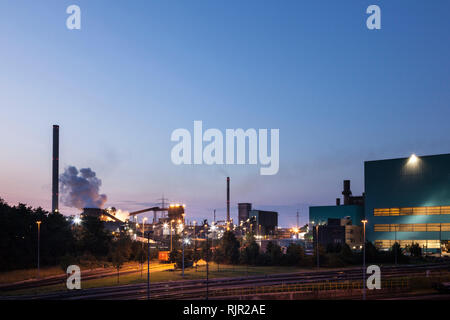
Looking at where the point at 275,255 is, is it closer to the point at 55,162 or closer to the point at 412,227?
the point at 412,227

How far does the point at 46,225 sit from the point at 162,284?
3730 centimetres

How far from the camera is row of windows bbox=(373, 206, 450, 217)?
104 metres

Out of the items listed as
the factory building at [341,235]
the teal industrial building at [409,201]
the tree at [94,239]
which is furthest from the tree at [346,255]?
the tree at [94,239]

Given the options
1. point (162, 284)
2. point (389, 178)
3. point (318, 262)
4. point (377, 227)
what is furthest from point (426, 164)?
point (162, 284)

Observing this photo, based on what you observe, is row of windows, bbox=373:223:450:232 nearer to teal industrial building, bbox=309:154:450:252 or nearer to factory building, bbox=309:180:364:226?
teal industrial building, bbox=309:154:450:252

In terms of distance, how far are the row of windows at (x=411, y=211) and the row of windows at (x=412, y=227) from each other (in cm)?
280

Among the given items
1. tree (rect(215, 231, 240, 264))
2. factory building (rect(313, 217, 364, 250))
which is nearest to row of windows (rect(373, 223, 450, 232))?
factory building (rect(313, 217, 364, 250))

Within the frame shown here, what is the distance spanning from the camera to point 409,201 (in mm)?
110375

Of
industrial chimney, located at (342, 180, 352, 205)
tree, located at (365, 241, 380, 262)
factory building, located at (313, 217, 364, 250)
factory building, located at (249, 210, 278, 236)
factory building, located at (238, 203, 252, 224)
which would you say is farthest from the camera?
factory building, located at (238, 203, 252, 224)

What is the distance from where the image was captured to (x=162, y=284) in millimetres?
52781

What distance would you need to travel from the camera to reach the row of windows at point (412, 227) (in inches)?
4027

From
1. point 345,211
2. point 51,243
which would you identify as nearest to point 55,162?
point 51,243

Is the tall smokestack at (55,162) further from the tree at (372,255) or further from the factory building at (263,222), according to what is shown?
the tree at (372,255)
